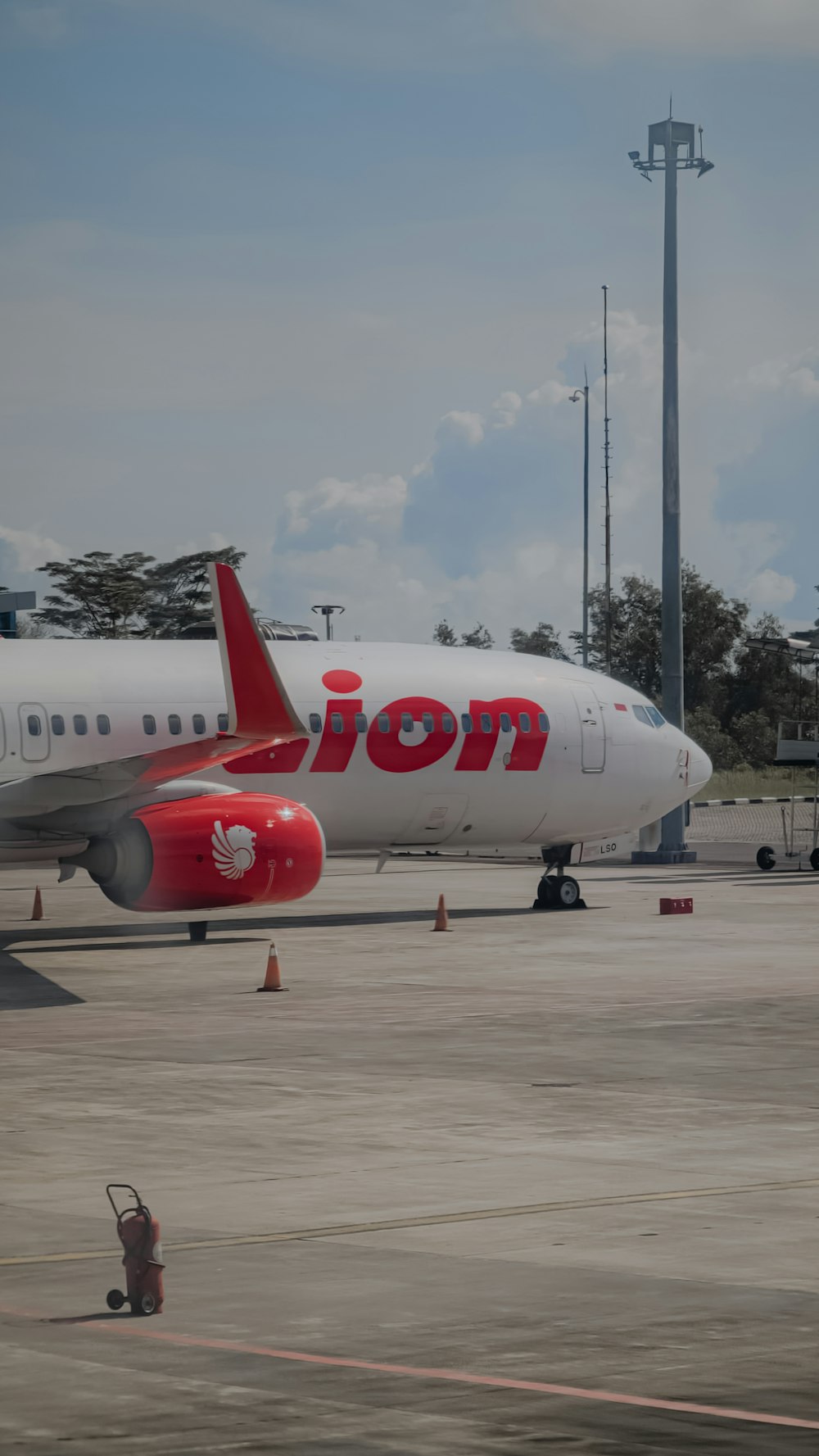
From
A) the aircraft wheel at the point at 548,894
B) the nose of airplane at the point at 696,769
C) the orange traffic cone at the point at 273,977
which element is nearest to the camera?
the orange traffic cone at the point at 273,977

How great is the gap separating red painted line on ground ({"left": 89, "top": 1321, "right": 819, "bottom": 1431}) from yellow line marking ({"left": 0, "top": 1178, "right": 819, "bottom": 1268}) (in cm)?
127

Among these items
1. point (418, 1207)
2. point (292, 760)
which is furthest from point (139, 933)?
point (418, 1207)

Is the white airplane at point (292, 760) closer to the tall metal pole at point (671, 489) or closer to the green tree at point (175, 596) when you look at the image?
the tall metal pole at point (671, 489)

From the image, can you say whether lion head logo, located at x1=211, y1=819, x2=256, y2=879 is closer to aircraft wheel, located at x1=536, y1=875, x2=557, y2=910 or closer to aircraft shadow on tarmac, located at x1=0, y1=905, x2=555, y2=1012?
aircraft shadow on tarmac, located at x1=0, y1=905, x2=555, y2=1012

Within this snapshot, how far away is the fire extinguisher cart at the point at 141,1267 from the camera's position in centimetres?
764

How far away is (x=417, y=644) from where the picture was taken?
29.4m

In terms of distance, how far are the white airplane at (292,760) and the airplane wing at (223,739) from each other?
0.09 ft

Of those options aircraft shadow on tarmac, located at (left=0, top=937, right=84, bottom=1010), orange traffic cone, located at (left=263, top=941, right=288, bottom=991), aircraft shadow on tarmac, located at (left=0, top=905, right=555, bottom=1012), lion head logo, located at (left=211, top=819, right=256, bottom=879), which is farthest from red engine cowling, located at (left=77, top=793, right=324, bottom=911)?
orange traffic cone, located at (left=263, top=941, right=288, bottom=991)

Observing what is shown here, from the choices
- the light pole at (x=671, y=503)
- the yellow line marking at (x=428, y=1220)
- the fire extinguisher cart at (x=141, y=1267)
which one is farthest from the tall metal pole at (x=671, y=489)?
the fire extinguisher cart at (x=141, y=1267)

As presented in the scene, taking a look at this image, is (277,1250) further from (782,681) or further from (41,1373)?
(782,681)

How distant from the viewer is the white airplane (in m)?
22.0

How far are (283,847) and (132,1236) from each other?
574 inches

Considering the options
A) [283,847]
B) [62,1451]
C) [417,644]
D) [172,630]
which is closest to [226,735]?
[283,847]

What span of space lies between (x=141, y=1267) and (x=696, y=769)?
24.4 m
